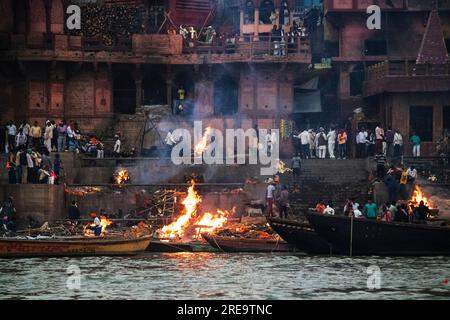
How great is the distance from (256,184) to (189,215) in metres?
2.71

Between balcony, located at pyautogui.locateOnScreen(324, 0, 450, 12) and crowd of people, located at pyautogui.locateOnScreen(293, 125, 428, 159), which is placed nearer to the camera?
crowd of people, located at pyautogui.locateOnScreen(293, 125, 428, 159)

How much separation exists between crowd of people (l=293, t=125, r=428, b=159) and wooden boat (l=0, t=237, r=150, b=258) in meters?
12.4

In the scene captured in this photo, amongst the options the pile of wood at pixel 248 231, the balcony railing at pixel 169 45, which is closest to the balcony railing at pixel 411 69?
the balcony railing at pixel 169 45

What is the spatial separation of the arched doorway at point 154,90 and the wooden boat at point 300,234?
1645 cm

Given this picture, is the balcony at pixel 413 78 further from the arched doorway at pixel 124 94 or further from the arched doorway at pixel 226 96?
the arched doorway at pixel 124 94

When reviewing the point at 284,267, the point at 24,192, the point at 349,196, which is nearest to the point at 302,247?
the point at 284,267

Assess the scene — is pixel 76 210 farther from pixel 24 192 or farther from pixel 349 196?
pixel 349 196

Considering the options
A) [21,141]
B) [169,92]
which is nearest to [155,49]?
[169,92]

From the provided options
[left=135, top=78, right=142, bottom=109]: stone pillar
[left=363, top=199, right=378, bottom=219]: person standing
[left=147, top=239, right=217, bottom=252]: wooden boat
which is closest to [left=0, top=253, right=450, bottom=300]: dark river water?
[left=147, top=239, right=217, bottom=252]: wooden boat

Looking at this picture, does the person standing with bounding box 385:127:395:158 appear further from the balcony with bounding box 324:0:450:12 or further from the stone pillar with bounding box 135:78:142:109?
the stone pillar with bounding box 135:78:142:109

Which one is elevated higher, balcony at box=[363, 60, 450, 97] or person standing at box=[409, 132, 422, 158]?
balcony at box=[363, 60, 450, 97]

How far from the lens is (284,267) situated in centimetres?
4291

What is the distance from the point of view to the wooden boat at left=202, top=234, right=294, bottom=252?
4606 cm

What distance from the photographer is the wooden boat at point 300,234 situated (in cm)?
4531
